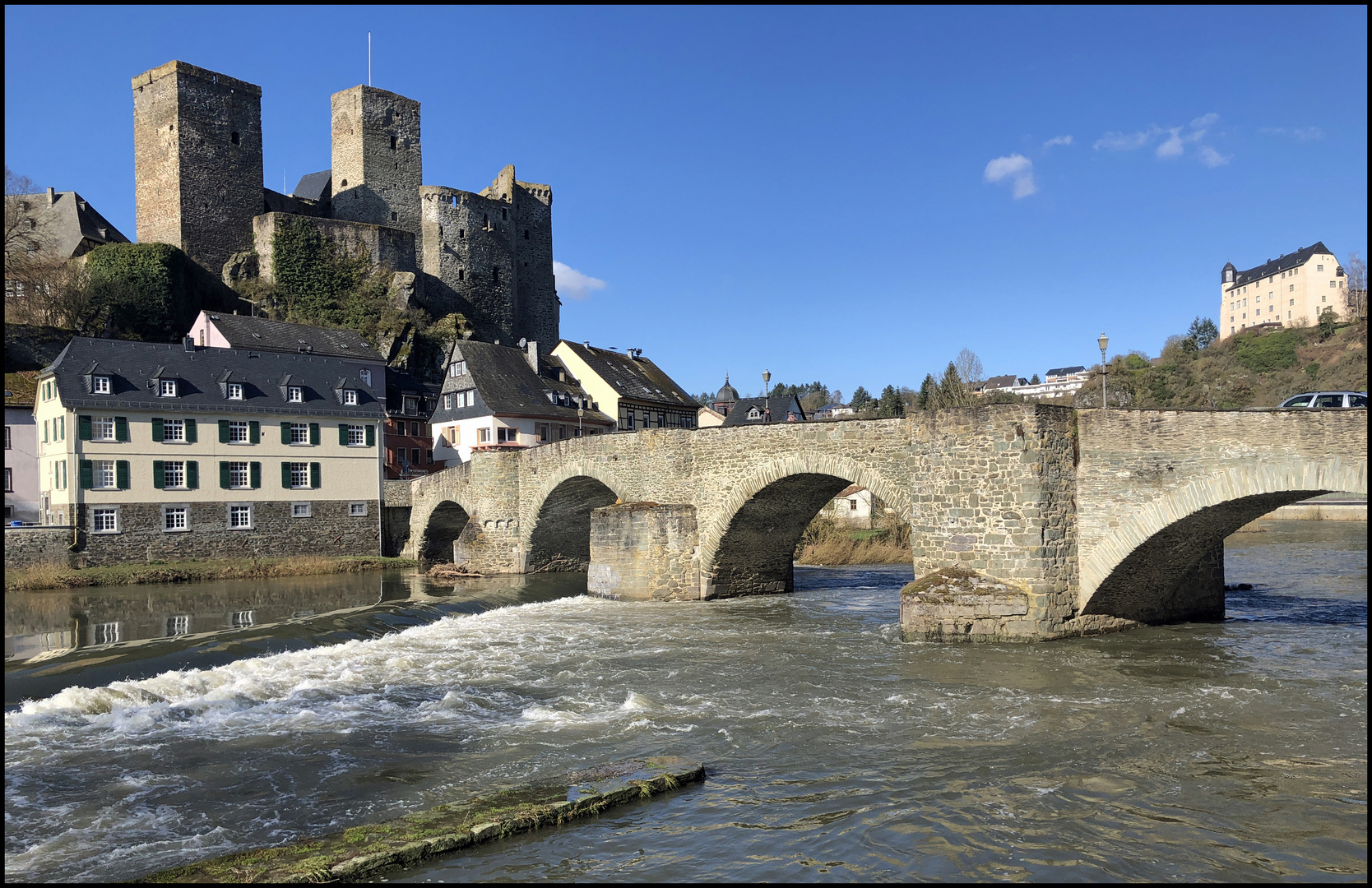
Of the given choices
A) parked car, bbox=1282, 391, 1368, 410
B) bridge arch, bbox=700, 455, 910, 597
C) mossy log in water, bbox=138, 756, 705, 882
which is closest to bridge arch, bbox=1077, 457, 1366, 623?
parked car, bbox=1282, 391, 1368, 410

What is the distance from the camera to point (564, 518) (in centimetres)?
2645

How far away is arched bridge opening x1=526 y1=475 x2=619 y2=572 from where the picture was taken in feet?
82.0

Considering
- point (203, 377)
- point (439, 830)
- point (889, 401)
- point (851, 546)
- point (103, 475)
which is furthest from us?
point (889, 401)

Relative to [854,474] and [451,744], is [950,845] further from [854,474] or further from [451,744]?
[854,474]

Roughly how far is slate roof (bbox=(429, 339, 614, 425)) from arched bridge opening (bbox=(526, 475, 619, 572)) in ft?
41.2

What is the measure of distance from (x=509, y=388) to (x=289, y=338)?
9507 mm

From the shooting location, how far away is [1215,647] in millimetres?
12938

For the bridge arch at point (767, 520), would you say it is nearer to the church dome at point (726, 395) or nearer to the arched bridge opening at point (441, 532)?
the arched bridge opening at point (441, 532)

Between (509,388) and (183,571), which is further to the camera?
(509,388)

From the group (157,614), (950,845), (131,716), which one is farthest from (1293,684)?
(157,614)

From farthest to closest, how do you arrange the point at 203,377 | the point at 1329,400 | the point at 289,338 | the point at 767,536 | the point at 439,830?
1. the point at 289,338
2. the point at 203,377
3. the point at 767,536
4. the point at 1329,400
5. the point at 439,830

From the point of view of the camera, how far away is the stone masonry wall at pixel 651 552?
65.2 ft

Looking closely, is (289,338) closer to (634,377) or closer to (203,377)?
(203,377)

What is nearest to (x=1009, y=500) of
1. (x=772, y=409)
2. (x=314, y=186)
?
(x=772, y=409)
